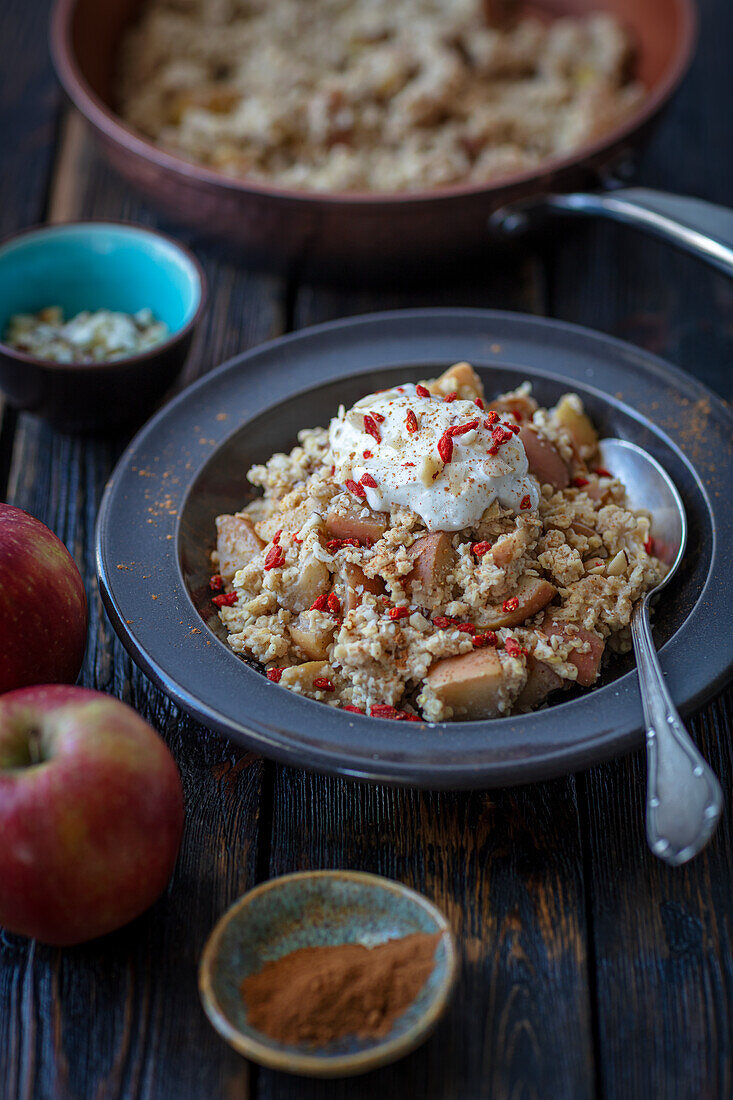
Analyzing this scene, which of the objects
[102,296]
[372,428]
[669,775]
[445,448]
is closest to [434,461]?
[445,448]

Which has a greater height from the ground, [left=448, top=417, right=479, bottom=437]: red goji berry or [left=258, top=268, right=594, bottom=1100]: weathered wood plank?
[left=448, top=417, right=479, bottom=437]: red goji berry

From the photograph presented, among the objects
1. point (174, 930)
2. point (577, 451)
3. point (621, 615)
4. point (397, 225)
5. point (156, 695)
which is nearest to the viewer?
point (174, 930)

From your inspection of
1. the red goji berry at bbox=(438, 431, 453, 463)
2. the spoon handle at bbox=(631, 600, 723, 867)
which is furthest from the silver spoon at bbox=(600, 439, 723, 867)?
the red goji berry at bbox=(438, 431, 453, 463)

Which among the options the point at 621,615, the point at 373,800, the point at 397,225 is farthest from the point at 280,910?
the point at 397,225

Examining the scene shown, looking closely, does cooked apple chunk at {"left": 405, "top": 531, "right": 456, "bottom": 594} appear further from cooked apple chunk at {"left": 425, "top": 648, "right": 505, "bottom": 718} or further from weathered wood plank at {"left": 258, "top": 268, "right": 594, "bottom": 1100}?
weathered wood plank at {"left": 258, "top": 268, "right": 594, "bottom": 1100}

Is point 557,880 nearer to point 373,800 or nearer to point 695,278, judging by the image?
point 373,800

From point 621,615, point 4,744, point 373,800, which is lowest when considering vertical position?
point 373,800
